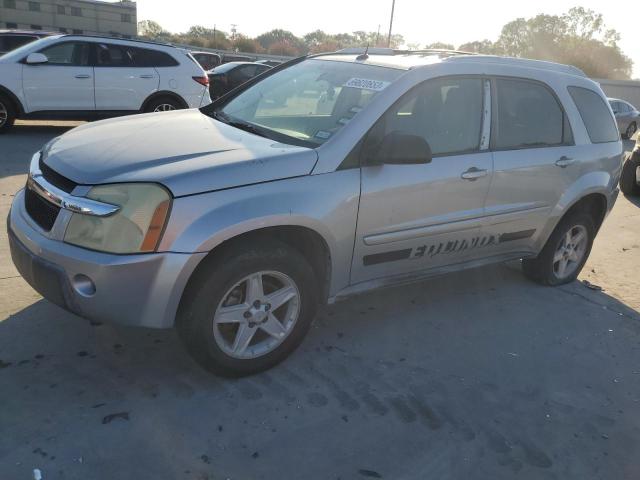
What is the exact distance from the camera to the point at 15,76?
8.96 meters

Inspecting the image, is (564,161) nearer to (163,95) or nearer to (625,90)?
(163,95)

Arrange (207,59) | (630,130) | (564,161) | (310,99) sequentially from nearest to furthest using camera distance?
(310,99) < (564,161) < (630,130) < (207,59)

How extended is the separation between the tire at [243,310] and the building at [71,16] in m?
66.0

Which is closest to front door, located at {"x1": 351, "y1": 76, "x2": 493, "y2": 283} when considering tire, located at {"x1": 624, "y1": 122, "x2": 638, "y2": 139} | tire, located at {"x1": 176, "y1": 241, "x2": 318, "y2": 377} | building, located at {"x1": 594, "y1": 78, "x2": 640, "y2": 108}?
tire, located at {"x1": 176, "y1": 241, "x2": 318, "y2": 377}

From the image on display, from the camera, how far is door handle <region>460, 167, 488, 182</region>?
3697mm

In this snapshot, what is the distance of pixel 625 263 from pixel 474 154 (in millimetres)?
3098

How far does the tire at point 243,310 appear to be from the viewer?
2.84 m

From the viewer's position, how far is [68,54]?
30.7ft

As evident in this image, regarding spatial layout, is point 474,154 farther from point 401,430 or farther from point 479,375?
point 401,430

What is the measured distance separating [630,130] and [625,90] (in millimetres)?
23150

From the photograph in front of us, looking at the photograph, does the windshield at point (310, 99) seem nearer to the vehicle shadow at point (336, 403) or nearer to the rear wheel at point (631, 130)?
the vehicle shadow at point (336, 403)

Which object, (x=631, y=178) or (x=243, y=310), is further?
(x=631, y=178)

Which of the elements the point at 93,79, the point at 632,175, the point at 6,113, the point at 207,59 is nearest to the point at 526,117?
the point at 632,175

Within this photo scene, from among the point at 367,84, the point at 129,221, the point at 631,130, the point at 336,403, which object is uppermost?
the point at 367,84
